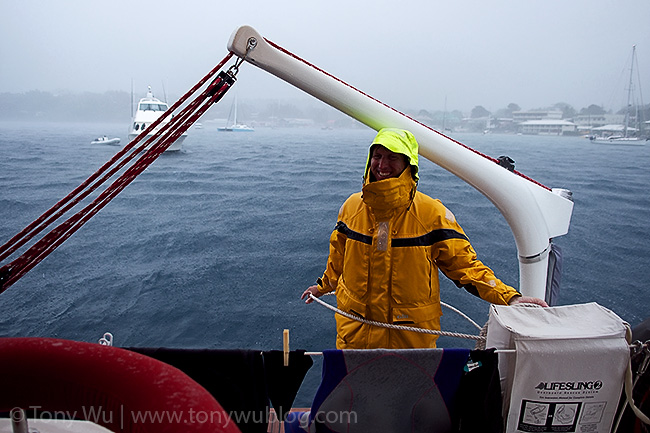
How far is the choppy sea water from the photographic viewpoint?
17.4 feet

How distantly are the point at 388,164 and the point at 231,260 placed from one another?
238 inches

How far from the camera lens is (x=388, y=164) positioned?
1937mm

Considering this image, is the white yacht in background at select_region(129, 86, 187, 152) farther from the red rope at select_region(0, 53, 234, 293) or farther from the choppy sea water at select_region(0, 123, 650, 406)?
the red rope at select_region(0, 53, 234, 293)

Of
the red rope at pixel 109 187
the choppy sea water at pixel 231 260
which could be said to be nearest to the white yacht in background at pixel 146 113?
the choppy sea water at pixel 231 260

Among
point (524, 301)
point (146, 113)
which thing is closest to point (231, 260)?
point (524, 301)

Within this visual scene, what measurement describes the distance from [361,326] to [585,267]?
735 centimetres

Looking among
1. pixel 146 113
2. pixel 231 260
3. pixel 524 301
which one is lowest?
pixel 231 260

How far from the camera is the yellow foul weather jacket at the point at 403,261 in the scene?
6.19 feet

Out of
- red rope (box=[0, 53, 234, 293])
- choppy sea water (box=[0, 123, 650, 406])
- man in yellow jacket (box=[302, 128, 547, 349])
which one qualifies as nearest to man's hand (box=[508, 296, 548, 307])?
man in yellow jacket (box=[302, 128, 547, 349])

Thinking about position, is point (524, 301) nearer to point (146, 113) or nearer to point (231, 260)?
point (231, 260)

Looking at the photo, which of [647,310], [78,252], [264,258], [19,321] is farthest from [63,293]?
[647,310]

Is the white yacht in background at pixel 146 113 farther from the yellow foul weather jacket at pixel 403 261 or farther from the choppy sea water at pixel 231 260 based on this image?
the yellow foul weather jacket at pixel 403 261

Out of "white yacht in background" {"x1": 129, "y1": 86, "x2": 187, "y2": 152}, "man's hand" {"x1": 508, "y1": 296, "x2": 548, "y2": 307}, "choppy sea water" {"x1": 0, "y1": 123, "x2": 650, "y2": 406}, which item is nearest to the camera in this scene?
"man's hand" {"x1": 508, "y1": 296, "x2": 548, "y2": 307}

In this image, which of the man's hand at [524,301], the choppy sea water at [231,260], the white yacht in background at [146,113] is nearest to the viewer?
the man's hand at [524,301]
